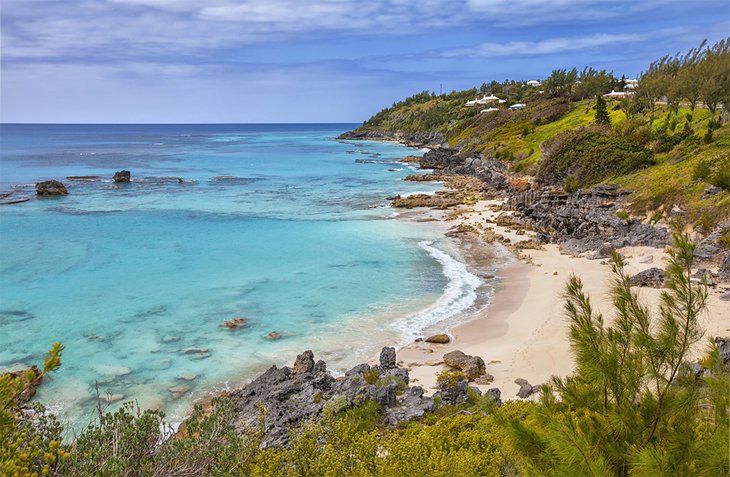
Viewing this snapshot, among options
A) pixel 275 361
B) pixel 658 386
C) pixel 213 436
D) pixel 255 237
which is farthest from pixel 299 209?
pixel 658 386

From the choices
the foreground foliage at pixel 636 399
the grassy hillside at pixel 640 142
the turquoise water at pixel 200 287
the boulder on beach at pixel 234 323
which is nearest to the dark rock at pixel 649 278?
the grassy hillside at pixel 640 142

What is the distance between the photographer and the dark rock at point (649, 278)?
25.6 metres

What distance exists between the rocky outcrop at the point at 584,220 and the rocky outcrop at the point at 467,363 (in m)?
18.5

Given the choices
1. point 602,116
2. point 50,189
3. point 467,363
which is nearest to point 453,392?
point 467,363

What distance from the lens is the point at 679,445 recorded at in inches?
253

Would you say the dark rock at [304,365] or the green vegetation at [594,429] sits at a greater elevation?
the green vegetation at [594,429]

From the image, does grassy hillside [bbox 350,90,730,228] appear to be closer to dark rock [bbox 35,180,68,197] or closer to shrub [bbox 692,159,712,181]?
shrub [bbox 692,159,712,181]

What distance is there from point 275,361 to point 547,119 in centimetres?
8020

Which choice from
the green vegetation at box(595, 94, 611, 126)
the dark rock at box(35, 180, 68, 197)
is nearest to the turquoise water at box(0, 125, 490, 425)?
the dark rock at box(35, 180, 68, 197)

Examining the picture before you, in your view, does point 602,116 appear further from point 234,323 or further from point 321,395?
point 321,395

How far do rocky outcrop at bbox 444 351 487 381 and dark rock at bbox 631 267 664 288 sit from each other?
36.3 feet

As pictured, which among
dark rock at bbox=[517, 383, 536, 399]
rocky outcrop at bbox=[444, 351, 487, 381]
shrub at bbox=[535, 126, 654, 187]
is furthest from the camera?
shrub at bbox=[535, 126, 654, 187]

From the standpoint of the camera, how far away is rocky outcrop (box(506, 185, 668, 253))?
112 feet

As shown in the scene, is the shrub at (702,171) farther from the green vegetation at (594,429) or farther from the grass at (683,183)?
the green vegetation at (594,429)
